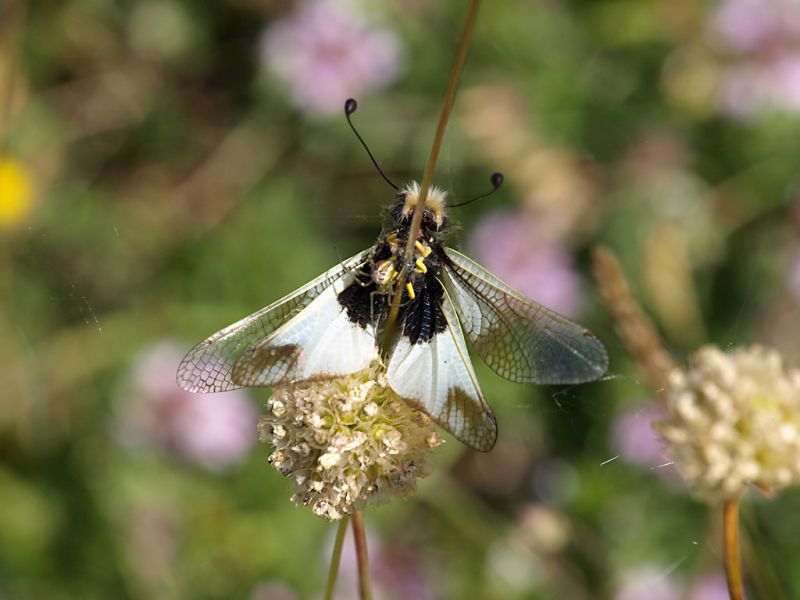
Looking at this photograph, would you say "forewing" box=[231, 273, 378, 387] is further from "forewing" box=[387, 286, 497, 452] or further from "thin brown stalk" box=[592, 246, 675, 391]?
"thin brown stalk" box=[592, 246, 675, 391]

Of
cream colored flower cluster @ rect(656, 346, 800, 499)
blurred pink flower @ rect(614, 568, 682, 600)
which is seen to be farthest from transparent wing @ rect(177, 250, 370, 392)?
blurred pink flower @ rect(614, 568, 682, 600)

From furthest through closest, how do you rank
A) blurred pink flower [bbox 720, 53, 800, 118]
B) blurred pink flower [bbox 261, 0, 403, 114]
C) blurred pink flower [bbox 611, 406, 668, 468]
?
blurred pink flower [bbox 261, 0, 403, 114], blurred pink flower [bbox 720, 53, 800, 118], blurred pink flower [bbox 611, 406, 668, 468]

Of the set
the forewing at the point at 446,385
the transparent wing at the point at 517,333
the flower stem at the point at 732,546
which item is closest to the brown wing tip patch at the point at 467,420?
the forewing at the point at 446,385

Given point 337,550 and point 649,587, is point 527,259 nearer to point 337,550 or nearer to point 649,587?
point 649,587

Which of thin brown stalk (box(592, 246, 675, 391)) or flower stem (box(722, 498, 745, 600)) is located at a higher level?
thin brown stalk (box(592, 246, 675, 391))

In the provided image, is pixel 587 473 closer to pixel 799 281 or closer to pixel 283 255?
pixel 799 281

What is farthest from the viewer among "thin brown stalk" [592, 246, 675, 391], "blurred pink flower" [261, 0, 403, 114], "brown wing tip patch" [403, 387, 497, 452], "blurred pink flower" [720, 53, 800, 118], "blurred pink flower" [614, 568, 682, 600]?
"blurred pink flower" [261, 0, 403, 114]
